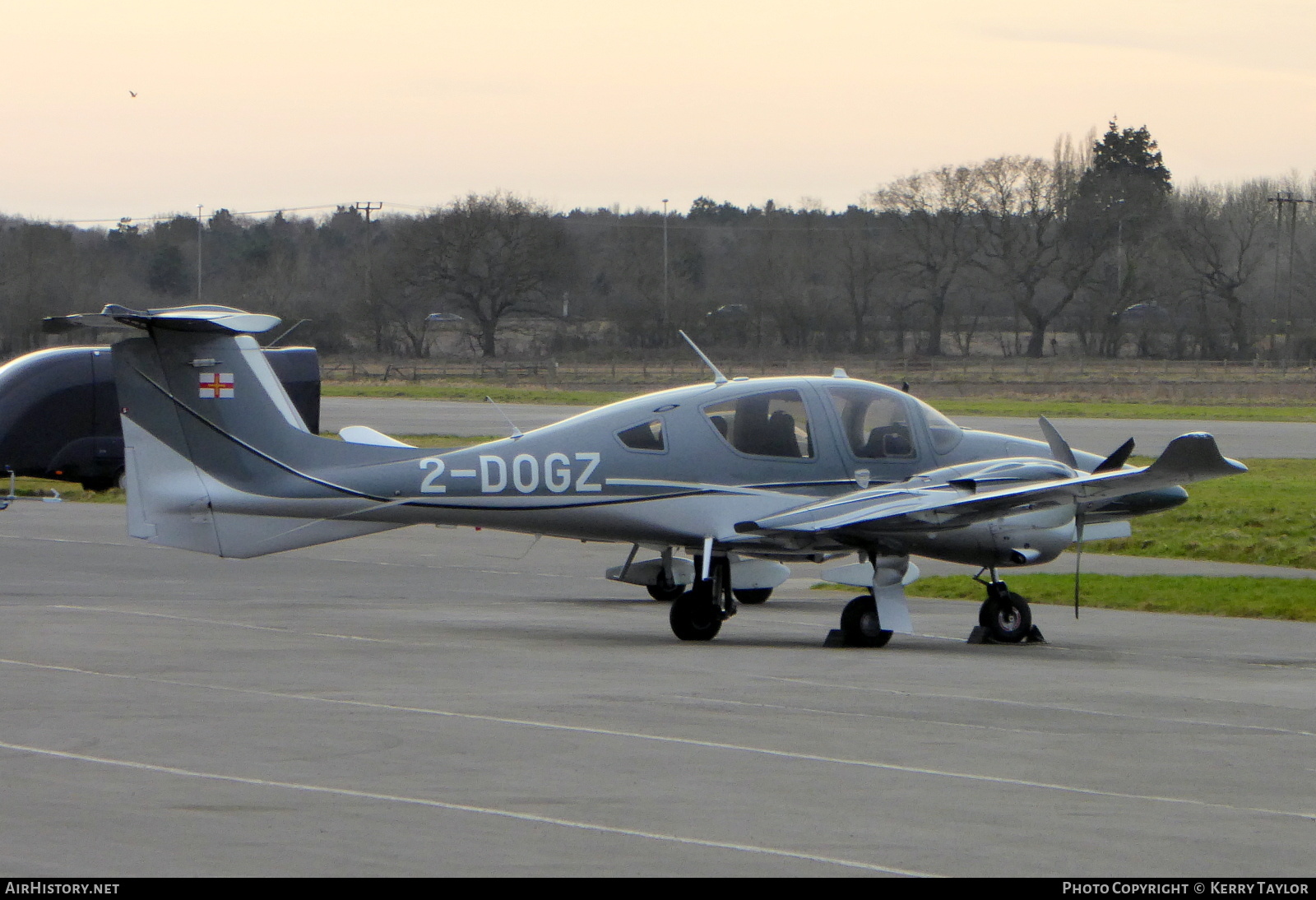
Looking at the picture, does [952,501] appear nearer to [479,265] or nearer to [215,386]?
[215,386]

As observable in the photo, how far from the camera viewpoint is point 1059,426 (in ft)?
146

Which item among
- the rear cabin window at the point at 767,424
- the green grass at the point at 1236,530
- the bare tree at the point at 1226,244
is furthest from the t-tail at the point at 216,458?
the bare tree at the point at 1226,244

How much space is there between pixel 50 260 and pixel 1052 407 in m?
50.1

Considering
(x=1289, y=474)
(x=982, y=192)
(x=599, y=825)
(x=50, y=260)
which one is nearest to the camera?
(x=599, y=825)

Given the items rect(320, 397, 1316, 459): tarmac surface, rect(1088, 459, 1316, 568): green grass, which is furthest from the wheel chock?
rect(320, 397, 1316, 459): tarmac surface

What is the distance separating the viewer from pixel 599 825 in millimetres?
7000

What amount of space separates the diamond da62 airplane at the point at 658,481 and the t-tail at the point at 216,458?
0.02 metres

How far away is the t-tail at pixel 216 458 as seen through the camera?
13570 mm

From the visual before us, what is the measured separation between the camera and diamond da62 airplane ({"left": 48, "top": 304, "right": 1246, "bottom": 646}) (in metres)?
13.5

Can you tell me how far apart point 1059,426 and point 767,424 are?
32.2 metres

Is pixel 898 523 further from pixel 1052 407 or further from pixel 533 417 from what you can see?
pixel 1052 407

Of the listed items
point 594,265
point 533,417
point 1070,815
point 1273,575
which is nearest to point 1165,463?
point 1070,815

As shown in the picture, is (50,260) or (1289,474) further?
(50,260)

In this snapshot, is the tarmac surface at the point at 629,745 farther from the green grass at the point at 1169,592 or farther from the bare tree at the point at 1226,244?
the bare tree at the point at 1226,244
